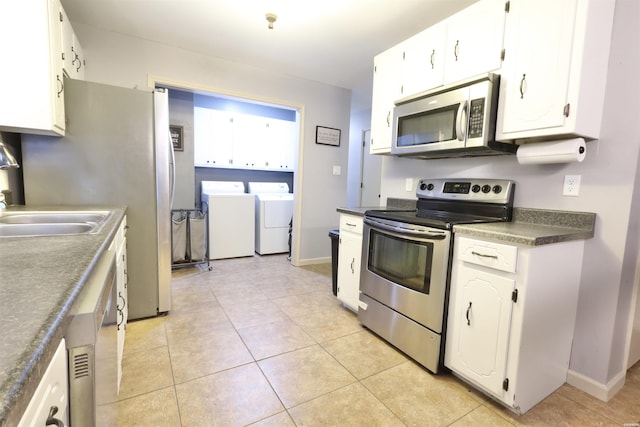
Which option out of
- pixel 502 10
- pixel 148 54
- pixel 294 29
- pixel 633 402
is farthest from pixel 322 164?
pixel 633 402

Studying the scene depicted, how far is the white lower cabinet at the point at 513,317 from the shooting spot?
1.36 metres

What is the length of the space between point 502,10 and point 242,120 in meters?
3.28

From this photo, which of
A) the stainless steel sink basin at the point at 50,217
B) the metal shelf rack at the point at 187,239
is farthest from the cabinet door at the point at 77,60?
the metal shelf rack at the point at 187,239

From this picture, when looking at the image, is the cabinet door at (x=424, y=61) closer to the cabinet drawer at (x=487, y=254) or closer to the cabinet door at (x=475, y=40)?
the cabinet door at (x=475, y=40)

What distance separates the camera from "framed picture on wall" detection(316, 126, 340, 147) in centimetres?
379

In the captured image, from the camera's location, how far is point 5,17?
59.6 inches

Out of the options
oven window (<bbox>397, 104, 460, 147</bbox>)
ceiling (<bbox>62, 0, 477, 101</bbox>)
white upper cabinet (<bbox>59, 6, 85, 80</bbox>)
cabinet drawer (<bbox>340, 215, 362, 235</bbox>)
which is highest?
ceiling (<bbox>62, 0, 477, 101</bbox>)

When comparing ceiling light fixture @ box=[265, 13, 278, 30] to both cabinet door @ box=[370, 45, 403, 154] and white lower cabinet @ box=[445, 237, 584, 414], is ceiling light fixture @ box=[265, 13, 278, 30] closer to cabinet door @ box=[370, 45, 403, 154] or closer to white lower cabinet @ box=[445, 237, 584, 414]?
cabinet door @ box=[370, 45, 403, 154]

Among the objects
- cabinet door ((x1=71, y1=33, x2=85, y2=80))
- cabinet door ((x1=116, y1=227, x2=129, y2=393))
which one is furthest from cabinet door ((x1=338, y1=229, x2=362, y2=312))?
cabinet door ((x1=71, y1=33, x2=85, y2=80))

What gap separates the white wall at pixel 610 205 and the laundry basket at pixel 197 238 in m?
3.22

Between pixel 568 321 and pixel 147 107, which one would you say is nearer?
pixel 568 321

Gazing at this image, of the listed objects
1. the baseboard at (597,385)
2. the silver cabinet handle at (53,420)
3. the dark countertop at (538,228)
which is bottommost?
the baseboard at (597,385)

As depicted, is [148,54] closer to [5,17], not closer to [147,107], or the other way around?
[147,107]

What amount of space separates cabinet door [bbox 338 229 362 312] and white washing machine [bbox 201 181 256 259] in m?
1.86
